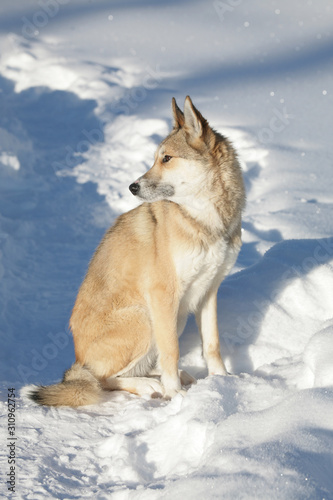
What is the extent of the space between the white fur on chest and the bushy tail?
2.50ft

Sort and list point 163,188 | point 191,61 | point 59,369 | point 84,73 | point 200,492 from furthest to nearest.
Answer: point 191,61
point 84,73
point 59,369
point 163,188
point 200,492

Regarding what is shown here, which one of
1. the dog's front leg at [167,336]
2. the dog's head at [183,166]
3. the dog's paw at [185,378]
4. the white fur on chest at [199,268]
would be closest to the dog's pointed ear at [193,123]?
the dog's head at [183,166]

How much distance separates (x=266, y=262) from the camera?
14.5ft

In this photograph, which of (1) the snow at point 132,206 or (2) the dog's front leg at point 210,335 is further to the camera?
(2) the dog's front leg at point 210,335

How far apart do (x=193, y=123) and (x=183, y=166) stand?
28 cm

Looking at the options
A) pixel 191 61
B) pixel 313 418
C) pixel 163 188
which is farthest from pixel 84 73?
pixel 313 418

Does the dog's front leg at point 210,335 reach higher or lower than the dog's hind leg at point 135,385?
higher

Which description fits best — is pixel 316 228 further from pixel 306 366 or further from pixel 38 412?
pixel 38 412

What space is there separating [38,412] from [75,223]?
4706 millimetres

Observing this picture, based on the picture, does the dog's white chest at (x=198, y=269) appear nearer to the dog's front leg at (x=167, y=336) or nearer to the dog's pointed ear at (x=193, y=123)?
the dog's front leg at (x=167, y=336)

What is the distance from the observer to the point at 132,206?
24.2 ft

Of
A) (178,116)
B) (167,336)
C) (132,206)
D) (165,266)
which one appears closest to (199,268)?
(165,266)

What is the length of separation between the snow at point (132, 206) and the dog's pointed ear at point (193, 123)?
1381 millimetres

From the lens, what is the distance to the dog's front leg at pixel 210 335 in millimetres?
3541
